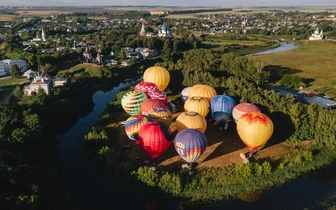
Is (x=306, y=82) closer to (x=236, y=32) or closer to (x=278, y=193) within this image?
(x=278, y=193)

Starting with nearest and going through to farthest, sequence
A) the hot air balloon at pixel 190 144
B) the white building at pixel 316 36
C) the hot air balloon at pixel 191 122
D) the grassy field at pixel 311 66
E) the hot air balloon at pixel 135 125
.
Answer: the hot air balloon at pixel 190 144 < the hot air balloon at pixel 191 122 < the hot air balloon at pixel 135 125 < the grassy field at pixel 311 66 < the white building at pixel 316 36

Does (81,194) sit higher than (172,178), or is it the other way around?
(172,178)

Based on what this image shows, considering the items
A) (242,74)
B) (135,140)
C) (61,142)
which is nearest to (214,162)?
(135,140)

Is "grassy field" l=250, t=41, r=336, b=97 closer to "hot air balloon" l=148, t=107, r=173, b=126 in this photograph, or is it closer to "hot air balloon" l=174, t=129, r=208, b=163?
"hot air balloon" l=148, t=107, r=173, b=126

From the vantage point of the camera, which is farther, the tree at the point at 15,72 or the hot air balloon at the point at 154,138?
the tree at the point at 15,72

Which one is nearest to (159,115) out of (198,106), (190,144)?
(198,106)

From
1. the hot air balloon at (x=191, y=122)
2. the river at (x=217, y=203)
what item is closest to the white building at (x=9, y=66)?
the river at (x=217, y=203)

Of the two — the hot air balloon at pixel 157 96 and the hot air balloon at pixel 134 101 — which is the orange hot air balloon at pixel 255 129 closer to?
the hot air balloon at pixel 157 96
